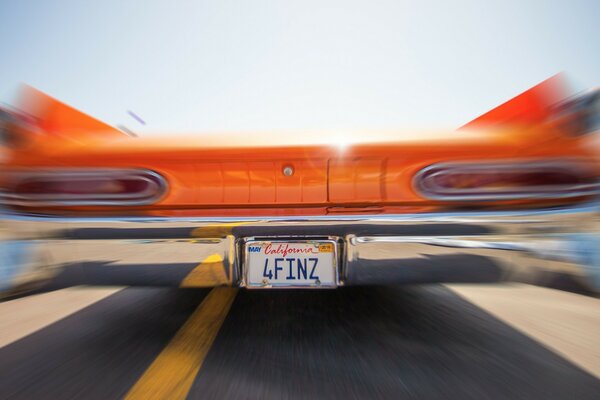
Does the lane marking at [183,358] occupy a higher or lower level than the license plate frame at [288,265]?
lower

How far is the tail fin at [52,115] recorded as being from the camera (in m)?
1.72

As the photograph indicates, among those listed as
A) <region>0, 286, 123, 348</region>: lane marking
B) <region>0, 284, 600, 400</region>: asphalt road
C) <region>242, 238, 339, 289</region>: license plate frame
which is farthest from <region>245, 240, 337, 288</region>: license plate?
<region>0, 286, 123, 348</region>: lane marking

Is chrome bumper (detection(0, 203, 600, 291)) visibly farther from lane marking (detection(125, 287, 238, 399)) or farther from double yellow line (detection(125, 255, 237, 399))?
lane marking (detection(125, 287, 238, 399))

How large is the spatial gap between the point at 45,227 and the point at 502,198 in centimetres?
194

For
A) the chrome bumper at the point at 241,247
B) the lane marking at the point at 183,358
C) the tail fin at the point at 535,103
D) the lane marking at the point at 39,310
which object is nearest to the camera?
the lane marking at the point at 183,358

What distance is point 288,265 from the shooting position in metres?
1.63

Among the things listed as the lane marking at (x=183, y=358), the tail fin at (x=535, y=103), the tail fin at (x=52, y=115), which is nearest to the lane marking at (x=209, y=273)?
the lane marking at (x=183, y=358)

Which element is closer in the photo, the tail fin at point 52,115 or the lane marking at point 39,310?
the tail fin at point 52,115

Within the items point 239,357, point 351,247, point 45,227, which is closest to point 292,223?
point 351,247

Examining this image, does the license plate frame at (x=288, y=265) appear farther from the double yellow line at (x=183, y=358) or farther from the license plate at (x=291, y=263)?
the double yellow line at (x=183, y=358)

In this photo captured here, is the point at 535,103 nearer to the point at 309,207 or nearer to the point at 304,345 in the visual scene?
the point at 309,207

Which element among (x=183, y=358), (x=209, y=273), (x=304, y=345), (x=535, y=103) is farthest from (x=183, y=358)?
(x=535, y=103)

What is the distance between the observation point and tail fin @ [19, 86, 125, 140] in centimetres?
172

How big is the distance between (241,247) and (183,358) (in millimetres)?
564
